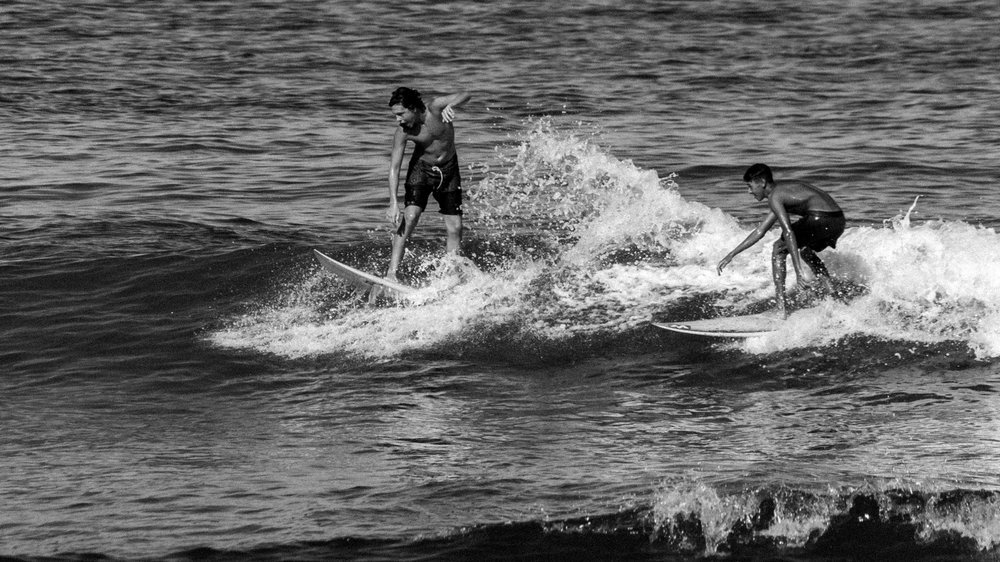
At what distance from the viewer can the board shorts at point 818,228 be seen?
1298cm

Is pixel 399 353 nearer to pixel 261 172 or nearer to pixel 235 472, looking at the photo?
pixel 235 472

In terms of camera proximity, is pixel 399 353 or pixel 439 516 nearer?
pixel 439 516

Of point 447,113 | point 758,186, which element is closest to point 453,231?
point 447,113

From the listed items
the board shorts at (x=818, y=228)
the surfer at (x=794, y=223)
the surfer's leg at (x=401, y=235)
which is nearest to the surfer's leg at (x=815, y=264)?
the surfer at (x=794, y=223)

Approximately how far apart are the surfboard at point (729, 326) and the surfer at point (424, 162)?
→ 2554mm

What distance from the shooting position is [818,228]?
13.0 meters

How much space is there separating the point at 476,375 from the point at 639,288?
306cm

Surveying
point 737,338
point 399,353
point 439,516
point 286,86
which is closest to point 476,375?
point 399,353

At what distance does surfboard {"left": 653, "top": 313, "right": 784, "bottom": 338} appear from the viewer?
41.5ft

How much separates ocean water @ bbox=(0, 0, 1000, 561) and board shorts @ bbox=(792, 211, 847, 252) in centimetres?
61

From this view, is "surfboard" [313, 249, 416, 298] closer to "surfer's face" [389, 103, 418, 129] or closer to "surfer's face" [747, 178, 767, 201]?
"surfer's face" [389, 103, 418, 129]

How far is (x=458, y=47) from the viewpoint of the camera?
30812mm

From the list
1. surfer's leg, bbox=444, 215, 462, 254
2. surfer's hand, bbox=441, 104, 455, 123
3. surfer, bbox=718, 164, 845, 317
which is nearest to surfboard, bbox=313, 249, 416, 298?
surfer's leg, bbox=444, 215, 462, 254

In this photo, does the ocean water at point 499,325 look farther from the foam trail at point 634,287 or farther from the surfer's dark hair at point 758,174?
A: the surfer's dark hair at point 758,174
